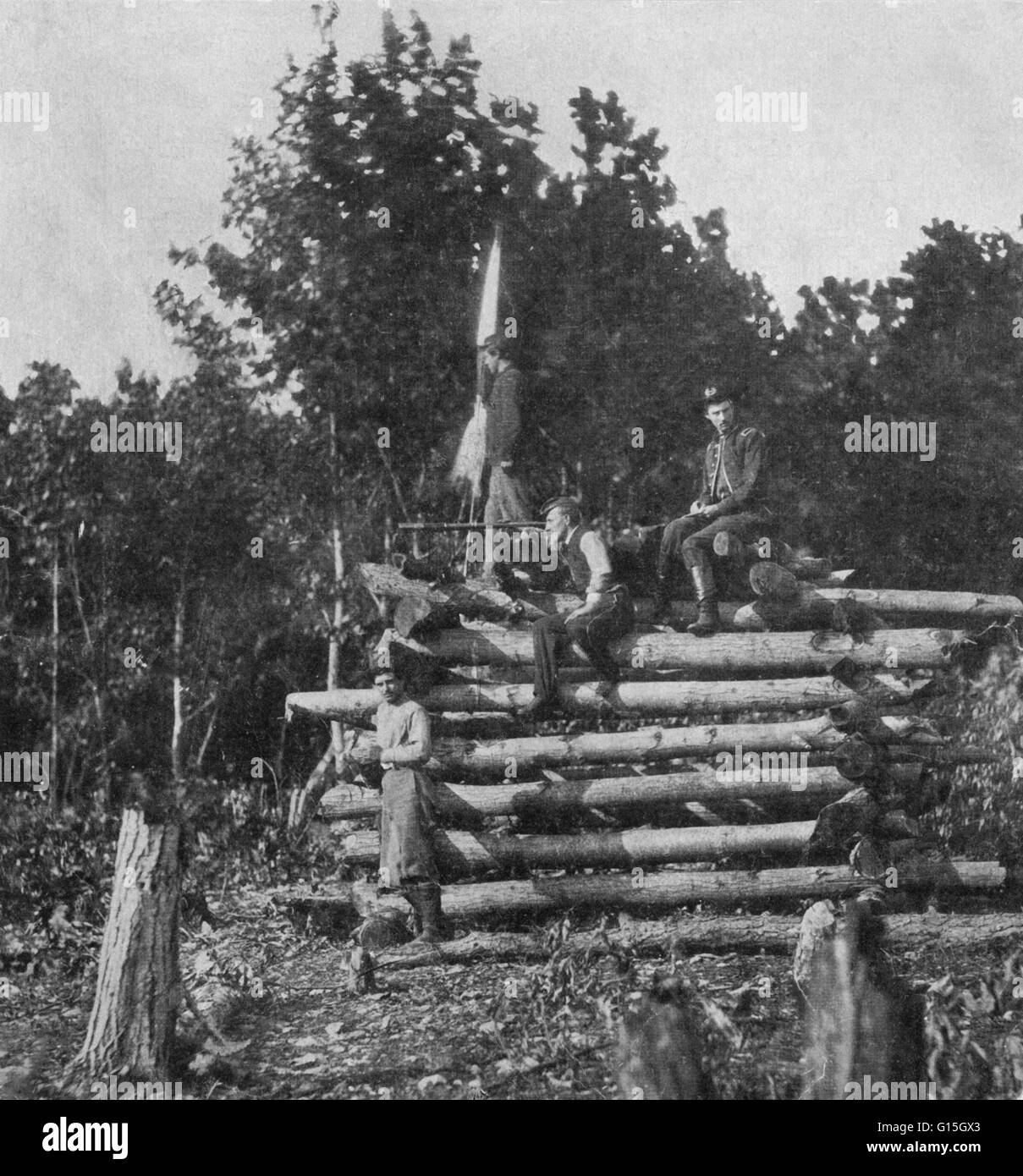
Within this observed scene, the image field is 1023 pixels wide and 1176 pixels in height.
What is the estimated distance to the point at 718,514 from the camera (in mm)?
7785

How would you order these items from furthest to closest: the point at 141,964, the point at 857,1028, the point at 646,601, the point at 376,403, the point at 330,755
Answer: the point at 376,403 → the point at 330,755 → the point at 646,601 → the point at 857,1028 → the point at 141,964

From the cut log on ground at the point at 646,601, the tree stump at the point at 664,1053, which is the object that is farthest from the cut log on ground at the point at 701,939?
the cut log on ground at the point at 646,601

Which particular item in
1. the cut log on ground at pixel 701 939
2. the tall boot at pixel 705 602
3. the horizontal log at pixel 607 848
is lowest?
the cut log on ground at pixel 701 939

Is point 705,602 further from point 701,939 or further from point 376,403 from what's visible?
point 376,403

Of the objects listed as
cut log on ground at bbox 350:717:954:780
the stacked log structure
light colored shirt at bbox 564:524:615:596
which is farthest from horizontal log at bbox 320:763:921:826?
light colored shirt at bbox 564:524:615:596

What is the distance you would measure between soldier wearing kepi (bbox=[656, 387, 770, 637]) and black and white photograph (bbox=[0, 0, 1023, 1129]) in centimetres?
3

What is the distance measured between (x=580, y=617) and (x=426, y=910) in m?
2.06

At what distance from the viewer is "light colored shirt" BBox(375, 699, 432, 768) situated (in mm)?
7285

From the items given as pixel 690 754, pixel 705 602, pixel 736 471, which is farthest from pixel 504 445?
pixel 690 754

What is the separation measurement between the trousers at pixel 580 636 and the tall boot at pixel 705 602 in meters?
0.51

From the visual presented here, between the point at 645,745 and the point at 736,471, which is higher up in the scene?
the point at 736,471

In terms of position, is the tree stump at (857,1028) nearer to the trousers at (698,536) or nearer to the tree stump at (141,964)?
the trousers at (698,536)

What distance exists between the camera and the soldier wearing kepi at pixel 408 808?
7.21m
